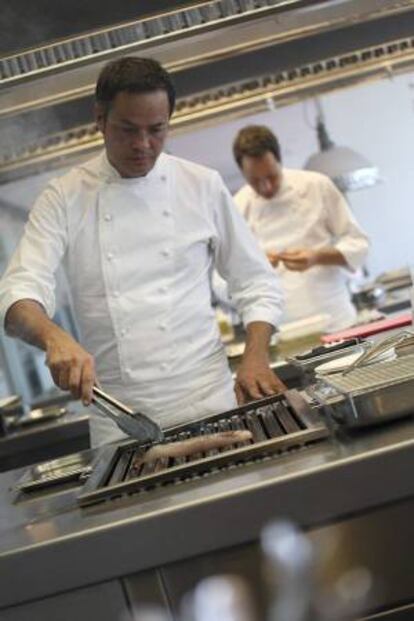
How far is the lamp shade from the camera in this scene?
3787 millimetres

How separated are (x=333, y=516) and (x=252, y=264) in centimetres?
95

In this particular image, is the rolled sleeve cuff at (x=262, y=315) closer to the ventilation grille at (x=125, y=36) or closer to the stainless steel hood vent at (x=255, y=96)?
the ventilation grille at (x=125, y=36)

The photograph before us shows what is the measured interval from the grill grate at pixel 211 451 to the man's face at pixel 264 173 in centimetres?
182

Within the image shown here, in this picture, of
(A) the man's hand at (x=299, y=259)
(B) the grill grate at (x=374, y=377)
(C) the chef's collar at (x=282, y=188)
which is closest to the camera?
(B) the grill grate at (x=374, y=377)

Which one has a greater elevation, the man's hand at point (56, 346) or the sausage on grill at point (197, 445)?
the man's hand at point (56, 346)

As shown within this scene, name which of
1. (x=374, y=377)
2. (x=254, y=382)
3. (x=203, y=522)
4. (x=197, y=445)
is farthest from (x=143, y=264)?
(x=203, y=522)

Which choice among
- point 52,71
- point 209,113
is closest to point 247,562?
point 52,71

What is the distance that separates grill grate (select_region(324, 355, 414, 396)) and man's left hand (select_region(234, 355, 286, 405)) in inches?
15.9

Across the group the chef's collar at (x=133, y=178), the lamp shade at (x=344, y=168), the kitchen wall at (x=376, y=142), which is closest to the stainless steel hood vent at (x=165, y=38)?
the chef's collar at (x=133, y=178)

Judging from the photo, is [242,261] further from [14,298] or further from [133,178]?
[14,298]

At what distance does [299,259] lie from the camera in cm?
291

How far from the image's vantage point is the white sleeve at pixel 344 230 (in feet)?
9.77

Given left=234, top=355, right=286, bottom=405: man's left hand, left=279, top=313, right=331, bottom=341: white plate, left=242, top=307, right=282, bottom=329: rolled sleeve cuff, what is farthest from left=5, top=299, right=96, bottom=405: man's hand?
left=279, top=313, right=331, bottom=341: white plate

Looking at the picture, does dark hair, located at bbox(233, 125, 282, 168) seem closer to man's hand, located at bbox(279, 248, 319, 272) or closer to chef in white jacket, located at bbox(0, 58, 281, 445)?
man's hand, located at bbox(279, 248, 319, 272)
